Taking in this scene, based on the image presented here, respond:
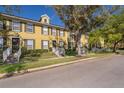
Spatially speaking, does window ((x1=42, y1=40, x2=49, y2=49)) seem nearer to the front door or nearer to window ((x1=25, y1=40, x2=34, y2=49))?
window ((x1=25, y1=40, x2=34, y2=49))

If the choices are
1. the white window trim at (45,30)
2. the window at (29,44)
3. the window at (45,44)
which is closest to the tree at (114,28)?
the white window trim at (45,30)

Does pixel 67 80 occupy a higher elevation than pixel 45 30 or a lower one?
lower

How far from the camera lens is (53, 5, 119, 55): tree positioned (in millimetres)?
22797

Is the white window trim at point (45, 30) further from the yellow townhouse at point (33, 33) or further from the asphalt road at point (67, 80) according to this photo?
the asphalt road at point (67, 80)

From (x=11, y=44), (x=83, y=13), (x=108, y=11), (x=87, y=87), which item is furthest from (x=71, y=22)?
(x=87, y=87)

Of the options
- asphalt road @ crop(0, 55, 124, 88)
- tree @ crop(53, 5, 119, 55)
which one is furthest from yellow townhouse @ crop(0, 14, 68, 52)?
asphalt road @ crop(0, 55, 124, 88)

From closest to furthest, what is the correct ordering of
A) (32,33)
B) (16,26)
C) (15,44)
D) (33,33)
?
(16,26) → (15,44) → (32,33) → (33,33)

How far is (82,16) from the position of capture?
23062mm

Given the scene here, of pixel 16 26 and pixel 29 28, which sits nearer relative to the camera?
pixel 16 26

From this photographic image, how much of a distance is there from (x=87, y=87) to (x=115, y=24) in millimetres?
29750

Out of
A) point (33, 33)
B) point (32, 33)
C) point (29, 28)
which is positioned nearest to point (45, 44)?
point (33, 33)

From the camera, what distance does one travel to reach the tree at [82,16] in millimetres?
22797

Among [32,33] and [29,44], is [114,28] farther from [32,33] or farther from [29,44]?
[29,44]

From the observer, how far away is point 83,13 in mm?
23031
